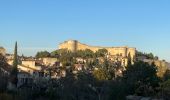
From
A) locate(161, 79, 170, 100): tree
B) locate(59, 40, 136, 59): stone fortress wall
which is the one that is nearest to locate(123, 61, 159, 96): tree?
locate(161, 79, 170, 100): tree

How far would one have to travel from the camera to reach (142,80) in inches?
2132

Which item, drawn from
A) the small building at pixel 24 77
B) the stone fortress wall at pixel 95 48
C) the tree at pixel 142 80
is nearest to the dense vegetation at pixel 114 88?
the tree at pixel 142 80

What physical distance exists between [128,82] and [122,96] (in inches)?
136

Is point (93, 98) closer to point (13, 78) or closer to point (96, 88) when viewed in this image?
point (96, 88)

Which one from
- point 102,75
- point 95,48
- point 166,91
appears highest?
point 95,48

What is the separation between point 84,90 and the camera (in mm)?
51844

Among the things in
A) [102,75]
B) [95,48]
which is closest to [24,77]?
[102,75]

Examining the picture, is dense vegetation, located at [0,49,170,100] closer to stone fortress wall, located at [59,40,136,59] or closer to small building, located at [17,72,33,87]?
small building, located at [17,72,33,87]

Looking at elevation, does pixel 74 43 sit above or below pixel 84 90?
above

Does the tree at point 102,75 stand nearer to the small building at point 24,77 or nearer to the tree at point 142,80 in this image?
the small building at point 24,77

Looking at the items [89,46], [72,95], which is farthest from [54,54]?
[72,95]

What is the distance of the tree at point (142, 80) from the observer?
172ft

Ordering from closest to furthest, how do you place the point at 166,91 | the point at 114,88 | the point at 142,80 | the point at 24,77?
the point at 166,91
the point at 114,88
the point at 142,80
the point at 24,77

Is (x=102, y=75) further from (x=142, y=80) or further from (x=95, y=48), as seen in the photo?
(x=95, y=48)
